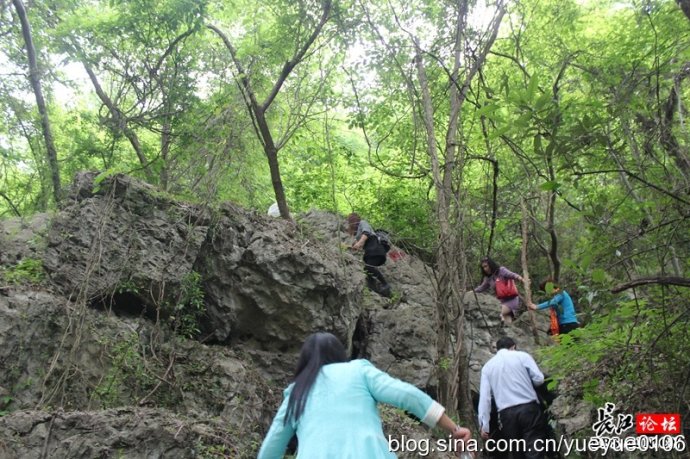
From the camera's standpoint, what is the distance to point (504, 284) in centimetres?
889

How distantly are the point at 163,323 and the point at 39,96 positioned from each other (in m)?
5.75

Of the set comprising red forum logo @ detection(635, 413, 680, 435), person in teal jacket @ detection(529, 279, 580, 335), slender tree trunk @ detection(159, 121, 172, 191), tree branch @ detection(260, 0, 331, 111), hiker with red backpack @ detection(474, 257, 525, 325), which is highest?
tree branch @ detection(260, 0, 331, 111)

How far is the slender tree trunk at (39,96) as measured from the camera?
29.3 ft

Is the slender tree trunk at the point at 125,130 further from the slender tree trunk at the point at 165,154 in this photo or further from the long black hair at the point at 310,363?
the long black hair at the point at 310,363

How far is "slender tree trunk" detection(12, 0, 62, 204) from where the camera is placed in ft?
29.3

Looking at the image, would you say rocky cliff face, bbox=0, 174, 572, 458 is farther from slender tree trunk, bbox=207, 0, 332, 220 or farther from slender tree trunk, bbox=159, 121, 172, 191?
slender tree trunk, bbox=159, 121, 172, 191

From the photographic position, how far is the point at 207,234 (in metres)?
7.31

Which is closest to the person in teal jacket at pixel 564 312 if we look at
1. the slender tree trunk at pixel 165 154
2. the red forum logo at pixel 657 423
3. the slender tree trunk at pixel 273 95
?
the red forum logo at pixel 657 423

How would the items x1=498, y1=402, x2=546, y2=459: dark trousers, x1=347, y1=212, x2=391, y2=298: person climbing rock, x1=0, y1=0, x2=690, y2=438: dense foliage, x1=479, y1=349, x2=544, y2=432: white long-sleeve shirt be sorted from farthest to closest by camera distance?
x1=347, y1=212, x2=391, y2=298: person climbing rock
x1=0, y1=0, x2=690, y2=438: dense foliage
x1=479, y1=349, x2=544, y2=432: white long-sleeve shirt
x1=498, y1=402, x2=546, y2=459: dark trousers

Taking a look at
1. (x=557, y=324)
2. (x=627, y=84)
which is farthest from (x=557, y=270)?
(x=627, y=84)

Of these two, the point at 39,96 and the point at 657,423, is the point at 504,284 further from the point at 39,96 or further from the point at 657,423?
the point at 39,96

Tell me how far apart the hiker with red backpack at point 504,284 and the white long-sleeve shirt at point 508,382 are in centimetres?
311

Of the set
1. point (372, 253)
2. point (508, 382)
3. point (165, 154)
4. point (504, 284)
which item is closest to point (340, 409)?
point (508, 382)

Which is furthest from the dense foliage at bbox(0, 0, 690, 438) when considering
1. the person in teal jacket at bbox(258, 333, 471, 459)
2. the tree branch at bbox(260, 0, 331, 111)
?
the person in teal jacket at bbox(258, 333, 471, 459)
